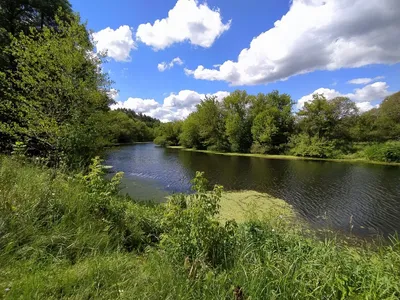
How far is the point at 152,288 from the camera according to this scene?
6.53ft

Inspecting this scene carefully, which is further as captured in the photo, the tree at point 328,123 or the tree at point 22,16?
the tree at point 328,123

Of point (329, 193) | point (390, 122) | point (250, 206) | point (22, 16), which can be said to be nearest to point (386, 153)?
point (390, 122)

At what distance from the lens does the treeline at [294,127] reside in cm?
3306

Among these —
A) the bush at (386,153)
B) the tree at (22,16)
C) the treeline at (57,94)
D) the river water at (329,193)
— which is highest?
the tree at (22,16)

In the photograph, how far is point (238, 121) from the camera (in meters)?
42.9

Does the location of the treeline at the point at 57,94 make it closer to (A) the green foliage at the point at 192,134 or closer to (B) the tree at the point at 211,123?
(B) the tree at the point at 211,123

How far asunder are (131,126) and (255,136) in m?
52.6

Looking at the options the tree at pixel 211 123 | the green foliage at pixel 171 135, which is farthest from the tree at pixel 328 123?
the green foliage at pixel 171 135

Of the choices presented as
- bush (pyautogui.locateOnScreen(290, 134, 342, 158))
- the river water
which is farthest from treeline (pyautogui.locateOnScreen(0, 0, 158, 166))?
bush (pyautogui.locateOnScreen(290, 134, 342, 158))

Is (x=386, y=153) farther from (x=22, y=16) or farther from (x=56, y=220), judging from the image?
(x=22, y=16)

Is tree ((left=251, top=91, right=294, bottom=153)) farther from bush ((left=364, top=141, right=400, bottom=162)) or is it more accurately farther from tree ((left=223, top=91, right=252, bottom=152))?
bush ((left=364, top=141, right=400, bottom=162))

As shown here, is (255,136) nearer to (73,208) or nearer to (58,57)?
(58,57)

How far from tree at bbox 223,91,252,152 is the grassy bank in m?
39.0

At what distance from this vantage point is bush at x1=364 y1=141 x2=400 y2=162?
26.6 metres
